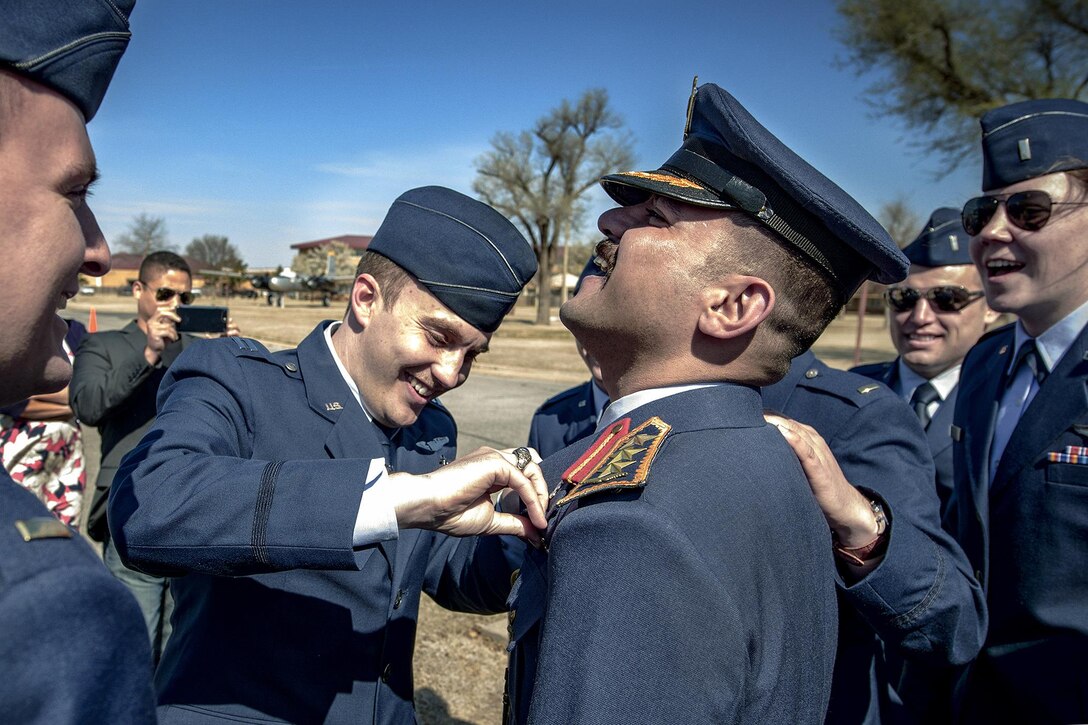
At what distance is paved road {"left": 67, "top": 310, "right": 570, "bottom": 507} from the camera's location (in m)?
9.93

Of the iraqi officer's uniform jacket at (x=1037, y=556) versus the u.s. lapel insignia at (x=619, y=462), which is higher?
the u.s. lapel insignia at (x=619, y=462)

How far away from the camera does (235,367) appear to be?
2049mm

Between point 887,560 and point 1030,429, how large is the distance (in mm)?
1160

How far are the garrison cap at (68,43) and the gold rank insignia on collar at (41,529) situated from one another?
1.96 ft

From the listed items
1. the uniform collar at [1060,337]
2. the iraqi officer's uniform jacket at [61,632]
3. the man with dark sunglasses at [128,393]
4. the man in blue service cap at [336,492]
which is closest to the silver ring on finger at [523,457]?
the man in blue service cap at [336,492]

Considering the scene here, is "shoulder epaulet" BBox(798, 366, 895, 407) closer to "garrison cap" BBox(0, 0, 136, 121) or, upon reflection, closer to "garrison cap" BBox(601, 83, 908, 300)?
"garrison cap" BBox(601, 83, 908, 300)

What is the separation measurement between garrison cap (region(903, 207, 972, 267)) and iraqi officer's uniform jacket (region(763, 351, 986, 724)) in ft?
6.84

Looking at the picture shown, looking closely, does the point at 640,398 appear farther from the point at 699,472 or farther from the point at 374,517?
the point at 374,517

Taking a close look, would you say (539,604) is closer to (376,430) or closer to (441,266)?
(376,430)

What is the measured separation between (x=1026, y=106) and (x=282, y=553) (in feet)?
10.6

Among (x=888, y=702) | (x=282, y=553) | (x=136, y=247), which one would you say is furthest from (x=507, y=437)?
(x=136, y=247)

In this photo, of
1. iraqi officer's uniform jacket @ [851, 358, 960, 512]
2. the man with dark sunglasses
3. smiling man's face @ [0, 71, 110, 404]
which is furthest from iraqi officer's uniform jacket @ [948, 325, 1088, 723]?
the man with dark sunglasses

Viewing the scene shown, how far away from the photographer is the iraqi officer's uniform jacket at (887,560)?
1.80 metres

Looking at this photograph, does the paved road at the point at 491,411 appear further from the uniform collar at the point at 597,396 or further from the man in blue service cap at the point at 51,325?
the man in blue service cap at the point at 51,325
